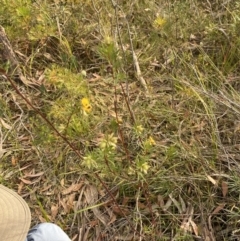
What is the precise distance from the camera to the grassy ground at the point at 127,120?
1705 mm

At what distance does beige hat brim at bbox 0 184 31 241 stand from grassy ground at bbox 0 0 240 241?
0.87ft

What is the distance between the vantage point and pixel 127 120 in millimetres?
1947

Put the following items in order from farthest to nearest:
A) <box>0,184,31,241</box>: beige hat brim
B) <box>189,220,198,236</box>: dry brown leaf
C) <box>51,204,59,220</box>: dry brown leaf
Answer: <box>51,204,59,220</box>: dry brown leaf
<box>189,220,198,236</box>: dry brown leaf
<box>0,184,31,241</box>: beige hat brim

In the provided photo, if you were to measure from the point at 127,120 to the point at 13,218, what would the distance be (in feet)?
2.61

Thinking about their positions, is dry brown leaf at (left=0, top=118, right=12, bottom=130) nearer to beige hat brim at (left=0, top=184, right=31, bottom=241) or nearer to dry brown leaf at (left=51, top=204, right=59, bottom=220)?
dry brown leaf at (left=51, top=204, right=59, bottom=220)

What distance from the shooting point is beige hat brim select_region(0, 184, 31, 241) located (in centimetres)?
124

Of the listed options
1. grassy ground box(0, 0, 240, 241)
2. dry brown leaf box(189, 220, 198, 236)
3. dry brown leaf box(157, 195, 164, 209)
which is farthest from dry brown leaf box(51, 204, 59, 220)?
dry brown leaf box(189, 220, 198, 236)

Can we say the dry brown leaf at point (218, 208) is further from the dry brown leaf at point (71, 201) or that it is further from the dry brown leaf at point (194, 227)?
the dry brown leaf at point (71, 201)

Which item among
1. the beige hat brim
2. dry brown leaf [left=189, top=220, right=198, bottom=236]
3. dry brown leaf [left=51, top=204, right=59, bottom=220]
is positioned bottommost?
dry brown leaf [left=189, top=220, right=198, bottom=236]

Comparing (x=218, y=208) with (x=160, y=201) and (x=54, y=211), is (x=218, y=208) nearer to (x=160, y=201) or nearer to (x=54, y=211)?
(x=160, y=201)

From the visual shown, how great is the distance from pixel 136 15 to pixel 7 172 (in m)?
1.05

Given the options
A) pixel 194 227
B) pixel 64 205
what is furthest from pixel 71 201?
pixel 194 227

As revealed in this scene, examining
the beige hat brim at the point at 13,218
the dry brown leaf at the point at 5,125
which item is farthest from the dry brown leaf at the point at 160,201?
the dry brown leaf at the point at 5,125

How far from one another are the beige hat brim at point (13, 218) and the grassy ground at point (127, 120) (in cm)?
26
